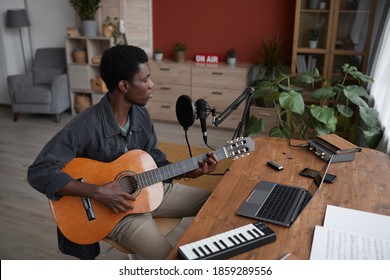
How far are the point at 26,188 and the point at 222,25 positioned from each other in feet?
9.91

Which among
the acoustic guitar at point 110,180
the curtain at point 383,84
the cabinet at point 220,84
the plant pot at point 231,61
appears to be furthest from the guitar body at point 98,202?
the plant pot at point 231,61

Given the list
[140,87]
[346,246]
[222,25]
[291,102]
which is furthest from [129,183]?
[222,25]

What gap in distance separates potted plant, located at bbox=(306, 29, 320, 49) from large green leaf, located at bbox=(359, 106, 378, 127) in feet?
4.59

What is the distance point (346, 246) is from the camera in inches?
49.6

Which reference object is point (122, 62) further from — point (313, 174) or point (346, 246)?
point (346, 246)

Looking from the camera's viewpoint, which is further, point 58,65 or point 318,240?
point 58,65

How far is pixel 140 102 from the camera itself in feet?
6.07

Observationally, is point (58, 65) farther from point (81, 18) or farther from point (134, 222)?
point (134, 222)

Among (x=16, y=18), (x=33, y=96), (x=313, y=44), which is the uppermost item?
(x=16, y=18)

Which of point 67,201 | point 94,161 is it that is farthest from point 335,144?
point 67,201

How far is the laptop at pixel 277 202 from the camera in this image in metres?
1.42

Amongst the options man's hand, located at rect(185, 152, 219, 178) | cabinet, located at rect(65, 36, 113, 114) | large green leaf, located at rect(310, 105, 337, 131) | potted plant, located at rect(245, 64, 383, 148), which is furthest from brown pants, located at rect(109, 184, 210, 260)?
cabinet, located at rect(65, 36, 113, 114)

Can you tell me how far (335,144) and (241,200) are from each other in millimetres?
740

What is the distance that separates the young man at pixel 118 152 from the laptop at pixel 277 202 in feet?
0.97
